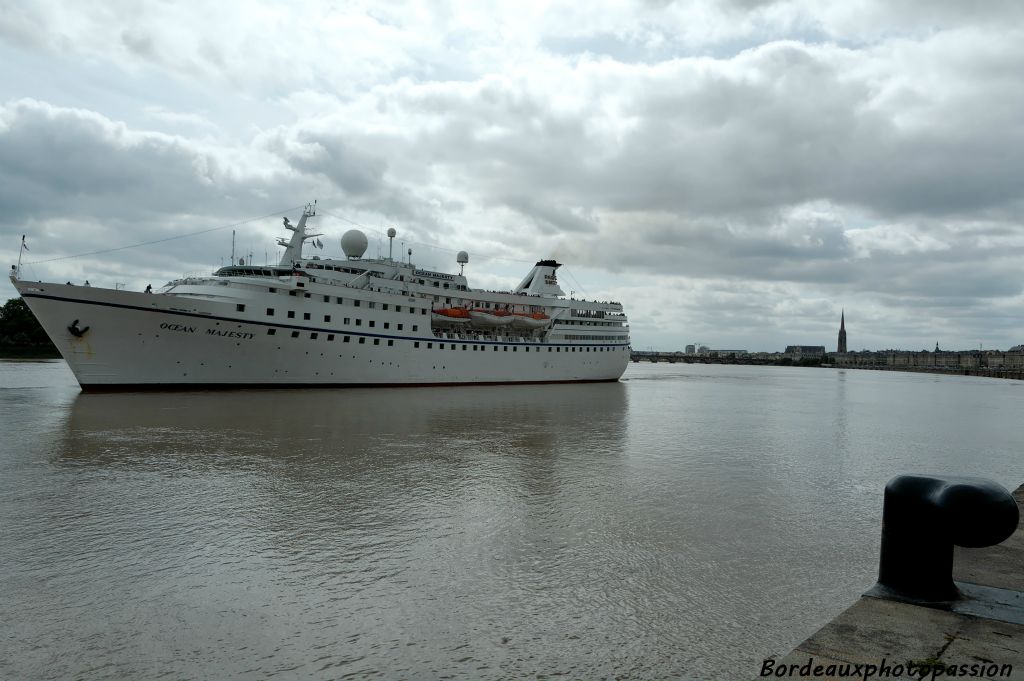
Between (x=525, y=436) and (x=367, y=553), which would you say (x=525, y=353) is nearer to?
(x=525, y=436)

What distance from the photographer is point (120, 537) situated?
829 cm

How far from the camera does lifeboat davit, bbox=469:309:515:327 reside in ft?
146

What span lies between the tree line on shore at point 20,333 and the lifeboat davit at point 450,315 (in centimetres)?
7273

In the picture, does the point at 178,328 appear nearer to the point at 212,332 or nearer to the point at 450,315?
the point at 212,332

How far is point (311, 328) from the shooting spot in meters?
35.1

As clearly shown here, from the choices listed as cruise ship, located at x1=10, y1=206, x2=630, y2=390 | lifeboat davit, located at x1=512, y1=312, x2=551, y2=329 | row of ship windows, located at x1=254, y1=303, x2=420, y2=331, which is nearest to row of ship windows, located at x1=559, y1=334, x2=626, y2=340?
cruise ship, located at x1=10, y1=206, x2=630, y2=390

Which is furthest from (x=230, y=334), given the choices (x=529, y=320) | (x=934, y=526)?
(x=934, y=526)

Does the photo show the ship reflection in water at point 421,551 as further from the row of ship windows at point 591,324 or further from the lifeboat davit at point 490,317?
the row of ship windows at point 591,324

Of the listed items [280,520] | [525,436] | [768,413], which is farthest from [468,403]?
[280,520]

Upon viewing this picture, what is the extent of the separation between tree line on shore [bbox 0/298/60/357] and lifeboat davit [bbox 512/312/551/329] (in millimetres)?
75180

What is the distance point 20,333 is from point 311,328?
7828 cm

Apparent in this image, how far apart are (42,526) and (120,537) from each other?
140 cm

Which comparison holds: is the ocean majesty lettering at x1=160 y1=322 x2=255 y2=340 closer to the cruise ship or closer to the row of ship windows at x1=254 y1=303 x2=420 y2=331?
the cruise ship

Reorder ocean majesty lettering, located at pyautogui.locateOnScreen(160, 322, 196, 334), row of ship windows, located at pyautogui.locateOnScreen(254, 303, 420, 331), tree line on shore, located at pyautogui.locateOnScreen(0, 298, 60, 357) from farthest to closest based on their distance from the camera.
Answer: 1. tree line on shore, located at pyautogui.locateOnScreen(0, 298, 60, 357)
2. row of ship windows, located at pyautogui.locateOnScreen(254, 303, 420, 331)
3. ocean majesty lettering, located at pyautogui.locateOnScreen(160, 322, 196, 334)
